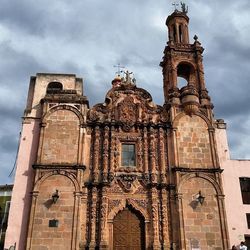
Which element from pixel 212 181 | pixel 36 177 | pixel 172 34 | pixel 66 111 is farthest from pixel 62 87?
pixel 212 181

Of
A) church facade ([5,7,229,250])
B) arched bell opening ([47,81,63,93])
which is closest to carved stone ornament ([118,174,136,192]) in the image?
church facade ([5,7,229,250])

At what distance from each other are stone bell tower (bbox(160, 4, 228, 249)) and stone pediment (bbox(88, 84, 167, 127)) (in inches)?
35.7

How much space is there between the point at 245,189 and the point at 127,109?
24.0 ft

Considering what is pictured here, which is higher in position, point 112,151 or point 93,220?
point 112,151

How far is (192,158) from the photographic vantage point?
17875 millimetres

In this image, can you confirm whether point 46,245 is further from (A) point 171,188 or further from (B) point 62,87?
(B) point 62,87

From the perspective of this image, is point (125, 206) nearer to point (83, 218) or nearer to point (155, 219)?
point (155, 219)

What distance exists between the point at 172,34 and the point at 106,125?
8.26m

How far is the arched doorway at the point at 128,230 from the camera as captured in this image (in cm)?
1587

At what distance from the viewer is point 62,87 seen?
1994 centimetres

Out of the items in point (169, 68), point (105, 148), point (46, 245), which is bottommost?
point (46, 245)

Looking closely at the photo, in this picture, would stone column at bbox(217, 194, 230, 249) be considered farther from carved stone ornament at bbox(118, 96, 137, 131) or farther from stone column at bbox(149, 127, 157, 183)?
carved stone ornament at bbox(118, 96, 137, 131)

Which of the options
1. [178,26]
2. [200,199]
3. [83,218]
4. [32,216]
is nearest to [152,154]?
[200,199]

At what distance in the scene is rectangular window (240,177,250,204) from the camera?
1764cm
